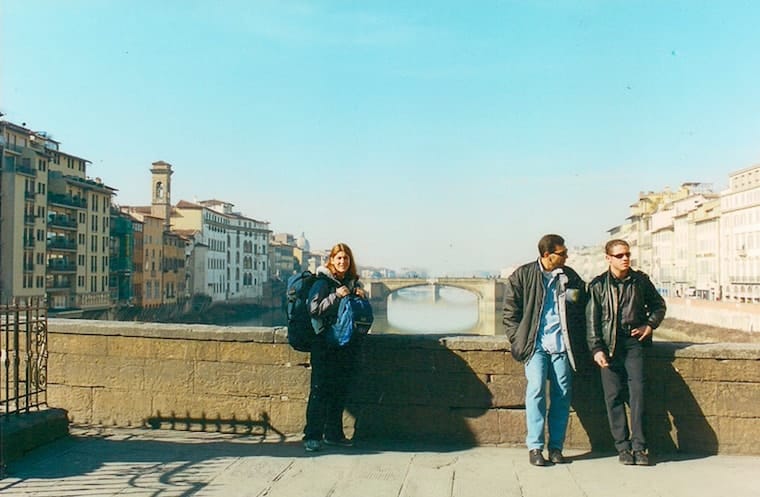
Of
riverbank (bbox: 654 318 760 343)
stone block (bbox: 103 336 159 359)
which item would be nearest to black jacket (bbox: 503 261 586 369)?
stone block (bbox: 103 336 159 359)

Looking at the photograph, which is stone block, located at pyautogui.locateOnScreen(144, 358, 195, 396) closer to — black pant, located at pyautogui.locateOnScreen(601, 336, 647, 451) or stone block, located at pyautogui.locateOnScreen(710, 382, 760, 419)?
black pant, located at pyautogui.locateOnScreen(601, 336, 647, 451)

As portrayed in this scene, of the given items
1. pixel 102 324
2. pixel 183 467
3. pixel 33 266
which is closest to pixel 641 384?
pixel 183 467

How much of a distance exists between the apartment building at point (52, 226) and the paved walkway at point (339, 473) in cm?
4534

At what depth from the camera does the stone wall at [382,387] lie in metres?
5.70

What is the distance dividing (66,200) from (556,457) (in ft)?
202

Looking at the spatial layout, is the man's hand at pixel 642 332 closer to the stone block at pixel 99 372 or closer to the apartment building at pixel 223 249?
the stone block at pixel 99 372

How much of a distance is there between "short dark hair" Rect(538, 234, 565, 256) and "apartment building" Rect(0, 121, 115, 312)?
46691mm

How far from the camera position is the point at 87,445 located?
18.9 feet

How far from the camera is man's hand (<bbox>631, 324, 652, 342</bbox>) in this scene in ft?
17.8

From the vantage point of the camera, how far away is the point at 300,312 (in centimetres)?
564

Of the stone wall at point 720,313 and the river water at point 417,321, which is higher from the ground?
the stone wall at point 720,313

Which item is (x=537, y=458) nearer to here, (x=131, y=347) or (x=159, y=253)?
(x=131, y=347)

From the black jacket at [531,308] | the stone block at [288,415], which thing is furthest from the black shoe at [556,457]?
the stone block at [288,415]

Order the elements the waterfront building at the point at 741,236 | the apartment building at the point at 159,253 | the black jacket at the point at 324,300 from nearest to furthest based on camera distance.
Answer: the black jacket at the point at 324,300, the waterfront building at the point at 741,236, the apartment building at the point at 159,253
